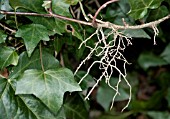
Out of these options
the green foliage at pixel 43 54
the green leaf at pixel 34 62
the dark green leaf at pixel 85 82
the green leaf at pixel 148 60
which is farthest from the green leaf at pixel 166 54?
the green leaf at pixel 34 62

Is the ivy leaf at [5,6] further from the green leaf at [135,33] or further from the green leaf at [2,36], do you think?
the green leaf at [135,33]

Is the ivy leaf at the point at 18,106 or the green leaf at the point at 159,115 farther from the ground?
the ivy leaf at the point at 18,106

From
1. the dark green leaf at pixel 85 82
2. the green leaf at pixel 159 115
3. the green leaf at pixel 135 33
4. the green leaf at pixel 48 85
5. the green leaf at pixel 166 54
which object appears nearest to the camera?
the green leaf at pixel 48 85

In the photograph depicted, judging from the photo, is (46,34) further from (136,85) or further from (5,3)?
(136,85)

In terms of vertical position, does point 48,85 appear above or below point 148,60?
above

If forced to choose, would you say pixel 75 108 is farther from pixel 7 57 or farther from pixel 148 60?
pixel 148 60

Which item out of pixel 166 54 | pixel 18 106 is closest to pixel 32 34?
pixel 18 106

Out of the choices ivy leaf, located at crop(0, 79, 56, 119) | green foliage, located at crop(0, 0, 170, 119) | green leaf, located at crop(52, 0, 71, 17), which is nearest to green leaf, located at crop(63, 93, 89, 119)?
green foliage, located at crop(0, 0, 170, 119)
